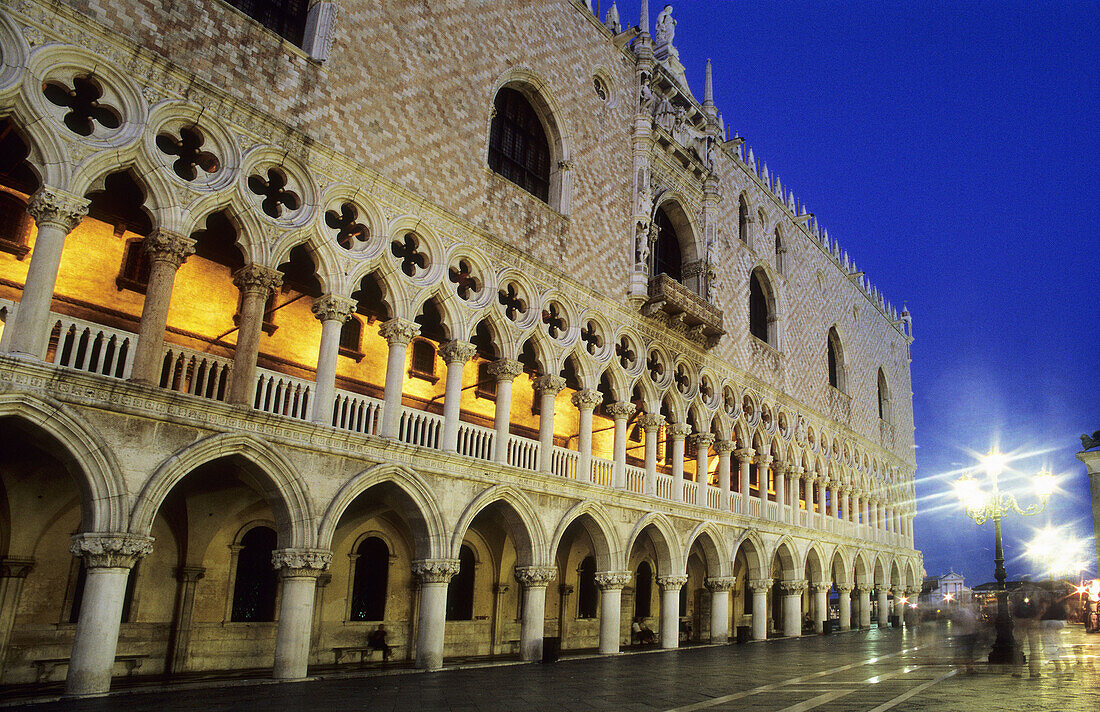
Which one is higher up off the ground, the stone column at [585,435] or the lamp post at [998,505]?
the stone column at [585,435]

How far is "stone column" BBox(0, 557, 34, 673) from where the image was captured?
33.3 feet

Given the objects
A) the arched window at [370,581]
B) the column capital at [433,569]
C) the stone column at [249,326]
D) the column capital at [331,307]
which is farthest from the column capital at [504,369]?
the stone column at [249,326]

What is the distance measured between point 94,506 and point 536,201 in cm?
937

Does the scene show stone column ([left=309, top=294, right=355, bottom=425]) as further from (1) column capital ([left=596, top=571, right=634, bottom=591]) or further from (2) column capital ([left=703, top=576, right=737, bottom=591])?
(2) column capital ([left=703, top=576, right=737, bottom=591])

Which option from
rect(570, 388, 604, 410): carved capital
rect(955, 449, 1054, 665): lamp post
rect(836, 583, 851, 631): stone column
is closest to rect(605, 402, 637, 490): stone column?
rect(570, 388, 604, 410): carved capital

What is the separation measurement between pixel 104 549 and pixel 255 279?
3.78 meters

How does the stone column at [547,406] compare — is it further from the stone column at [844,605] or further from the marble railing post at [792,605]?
the stone column at [844,605]

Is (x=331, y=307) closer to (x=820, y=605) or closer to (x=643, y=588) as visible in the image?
(x=643, y=588)

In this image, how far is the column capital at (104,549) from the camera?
28.0 ft

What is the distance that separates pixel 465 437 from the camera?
13.0 metres

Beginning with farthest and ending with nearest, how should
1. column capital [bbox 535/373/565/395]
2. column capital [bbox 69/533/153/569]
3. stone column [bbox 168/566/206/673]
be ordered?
column capital [bbox 535/373/565/395] → stone column [bbox 168/566/206/673] → column capital [bbox 69/533/153/569]

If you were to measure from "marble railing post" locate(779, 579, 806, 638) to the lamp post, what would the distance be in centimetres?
914

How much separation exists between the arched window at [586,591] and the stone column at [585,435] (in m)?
4.46

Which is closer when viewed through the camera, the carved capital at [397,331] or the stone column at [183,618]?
the stone column at [183,618]
